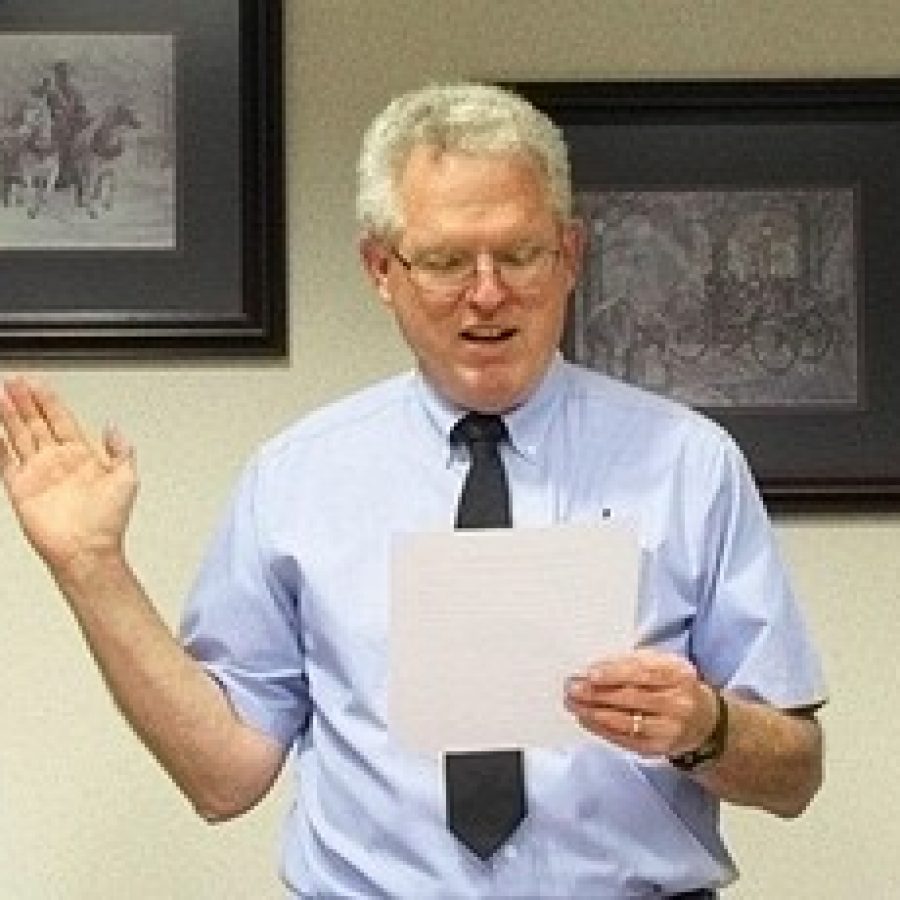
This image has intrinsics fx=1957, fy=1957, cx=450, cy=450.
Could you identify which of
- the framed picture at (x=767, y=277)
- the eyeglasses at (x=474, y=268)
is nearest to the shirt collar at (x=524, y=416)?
the eyeglasses at (x=474, y=268)

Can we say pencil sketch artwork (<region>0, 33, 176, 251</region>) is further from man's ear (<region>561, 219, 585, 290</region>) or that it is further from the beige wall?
man's ear (<region>561, 219, 585, 290</region>)

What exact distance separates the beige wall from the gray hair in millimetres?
675

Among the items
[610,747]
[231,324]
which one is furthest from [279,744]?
[231,324]

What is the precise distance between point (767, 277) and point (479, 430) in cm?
78

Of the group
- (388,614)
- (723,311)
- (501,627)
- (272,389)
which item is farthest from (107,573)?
(723,311)

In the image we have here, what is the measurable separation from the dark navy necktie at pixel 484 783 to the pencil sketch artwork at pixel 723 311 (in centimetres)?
72

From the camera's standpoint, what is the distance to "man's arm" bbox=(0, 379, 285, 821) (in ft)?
5.41

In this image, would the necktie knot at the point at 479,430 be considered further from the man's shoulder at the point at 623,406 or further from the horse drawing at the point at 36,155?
the horse drawing at the point at 36,155

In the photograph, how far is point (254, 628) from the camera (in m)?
1.77

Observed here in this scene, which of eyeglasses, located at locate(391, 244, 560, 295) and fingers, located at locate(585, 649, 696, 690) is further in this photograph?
eyeglasses, located at locate(391, 244, 560, 295)

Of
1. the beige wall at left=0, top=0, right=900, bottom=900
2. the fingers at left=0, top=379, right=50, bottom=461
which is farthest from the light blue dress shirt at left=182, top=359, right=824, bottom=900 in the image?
the beige wall at left=0, top=0, right=900, bottom=900

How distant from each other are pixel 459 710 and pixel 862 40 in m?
1.21

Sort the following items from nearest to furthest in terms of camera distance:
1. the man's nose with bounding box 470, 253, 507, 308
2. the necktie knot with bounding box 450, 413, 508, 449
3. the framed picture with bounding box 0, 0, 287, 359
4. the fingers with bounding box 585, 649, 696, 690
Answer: the fingers with bounding box 585, 649, 696, 690 < the man's nose with bounding box 470, 253, 507, 308 < the necktie knot with bounding box 450, 413, 508, 449 < the framed picture with bounding box 0, 0, 287, 359

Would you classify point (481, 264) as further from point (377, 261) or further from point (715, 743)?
point (715, 743)
